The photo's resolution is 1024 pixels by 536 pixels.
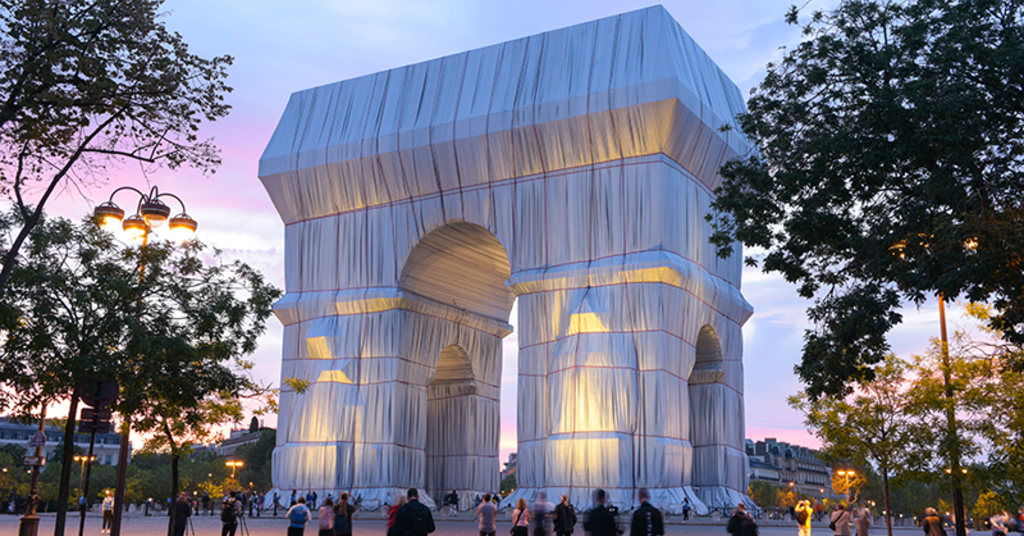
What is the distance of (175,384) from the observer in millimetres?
17797

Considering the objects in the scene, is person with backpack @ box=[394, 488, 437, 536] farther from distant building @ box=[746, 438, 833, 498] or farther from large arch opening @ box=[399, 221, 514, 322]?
distant building @ box=[746, 438, 833, 498]

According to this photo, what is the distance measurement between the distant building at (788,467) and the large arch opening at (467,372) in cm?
10348

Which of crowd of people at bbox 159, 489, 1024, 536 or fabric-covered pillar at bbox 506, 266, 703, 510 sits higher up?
fabric-covered pillar at bbox 506, 266, 703, 510

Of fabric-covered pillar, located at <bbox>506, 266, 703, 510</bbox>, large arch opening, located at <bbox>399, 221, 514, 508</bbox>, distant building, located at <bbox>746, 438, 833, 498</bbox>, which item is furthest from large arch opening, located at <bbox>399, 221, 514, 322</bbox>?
distant building, located at <bbox>746, 438, 833, 498</bbox>

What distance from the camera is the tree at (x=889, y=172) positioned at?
1644 centimetres

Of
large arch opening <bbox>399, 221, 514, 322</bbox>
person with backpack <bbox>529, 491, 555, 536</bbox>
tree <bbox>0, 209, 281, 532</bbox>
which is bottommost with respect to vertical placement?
person with backpack <bbox>529, 491, 555, 536</bbox>

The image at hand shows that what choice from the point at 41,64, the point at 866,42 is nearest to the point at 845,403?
the point at 866,42

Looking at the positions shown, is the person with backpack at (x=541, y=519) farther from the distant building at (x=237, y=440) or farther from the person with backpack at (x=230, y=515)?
the distant building at (x=237, y=440)

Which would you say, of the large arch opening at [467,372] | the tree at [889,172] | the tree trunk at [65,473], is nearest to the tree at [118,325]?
the tree trunk at [65,473]

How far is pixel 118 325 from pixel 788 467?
153 m

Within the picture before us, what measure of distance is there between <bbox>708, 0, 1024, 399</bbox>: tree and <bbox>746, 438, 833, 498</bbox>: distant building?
13084 centimetres

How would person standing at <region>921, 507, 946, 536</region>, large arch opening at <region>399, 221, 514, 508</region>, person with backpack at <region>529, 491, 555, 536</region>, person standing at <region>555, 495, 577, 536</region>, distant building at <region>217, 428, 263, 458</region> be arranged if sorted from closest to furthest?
person with backpack at <region>529, 491, 555, 536</region>, person standing at <region>555, 495, 577, 536</region>, person standing at <region>921, 507, 946, 536</region>, large arch opening at <region>399, 221, 514, 508</region>, distant building at <region>217, 428, 263, 458</region>

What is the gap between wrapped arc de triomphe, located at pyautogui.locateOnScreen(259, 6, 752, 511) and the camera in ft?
119

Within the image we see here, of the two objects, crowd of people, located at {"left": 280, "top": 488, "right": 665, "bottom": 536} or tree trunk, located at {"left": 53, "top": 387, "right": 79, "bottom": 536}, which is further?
tree trunk, located at {"left": 53, "top": 387, "right": 79, "bottom": 536}
